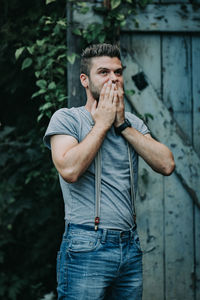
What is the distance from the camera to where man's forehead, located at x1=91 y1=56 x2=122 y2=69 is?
7.91ft

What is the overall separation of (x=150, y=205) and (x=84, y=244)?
139 cm

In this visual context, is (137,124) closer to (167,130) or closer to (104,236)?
(104,236)

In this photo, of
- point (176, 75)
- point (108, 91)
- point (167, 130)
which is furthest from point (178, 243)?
point (108, 91)

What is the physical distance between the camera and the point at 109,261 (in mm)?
2131

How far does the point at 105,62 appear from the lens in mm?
2420

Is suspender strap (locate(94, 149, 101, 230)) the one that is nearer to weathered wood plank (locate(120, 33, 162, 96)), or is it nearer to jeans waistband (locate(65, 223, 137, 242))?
jeans waistband (locate(65, 223, 137, 242))

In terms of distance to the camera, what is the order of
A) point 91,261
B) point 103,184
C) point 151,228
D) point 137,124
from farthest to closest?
point 151,228
point 137,124
point 103,184
point 91,261

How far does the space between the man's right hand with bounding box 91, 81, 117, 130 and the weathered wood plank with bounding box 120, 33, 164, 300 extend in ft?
4.00

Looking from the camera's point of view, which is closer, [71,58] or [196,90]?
[71,58]

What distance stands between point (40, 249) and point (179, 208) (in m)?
1.55

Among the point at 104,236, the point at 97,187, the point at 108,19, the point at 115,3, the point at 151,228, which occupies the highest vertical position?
the point at 115,3

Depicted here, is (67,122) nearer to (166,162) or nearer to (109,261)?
(166,162)

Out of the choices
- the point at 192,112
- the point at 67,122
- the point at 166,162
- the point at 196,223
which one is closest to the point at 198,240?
the point at 196,223

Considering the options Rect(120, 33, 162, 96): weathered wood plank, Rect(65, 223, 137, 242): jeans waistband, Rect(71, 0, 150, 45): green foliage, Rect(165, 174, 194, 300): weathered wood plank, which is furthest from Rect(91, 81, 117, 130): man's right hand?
Rect(165, 174, 194, 300): weathered wood plank
